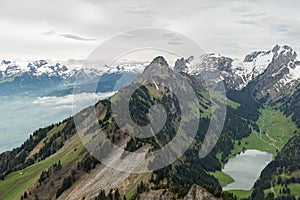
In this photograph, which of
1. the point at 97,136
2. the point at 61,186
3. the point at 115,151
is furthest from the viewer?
the point at 97,136

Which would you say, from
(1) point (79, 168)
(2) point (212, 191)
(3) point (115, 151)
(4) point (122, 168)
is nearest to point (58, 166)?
(1) point (79, 168)

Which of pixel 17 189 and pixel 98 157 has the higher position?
pixel 98 157

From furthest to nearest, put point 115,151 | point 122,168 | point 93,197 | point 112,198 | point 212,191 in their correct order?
point 115,151, point 122,168, point 93,197, point 112,198, point 212,191

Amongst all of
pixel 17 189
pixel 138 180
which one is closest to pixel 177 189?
pixel 138 180

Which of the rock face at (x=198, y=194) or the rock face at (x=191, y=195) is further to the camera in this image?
the rock face at (x=191, y=195)

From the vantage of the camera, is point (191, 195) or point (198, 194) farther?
point (191, 195)

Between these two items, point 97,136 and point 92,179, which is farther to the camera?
point 97,136

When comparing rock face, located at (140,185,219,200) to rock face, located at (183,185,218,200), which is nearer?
rock face, located at (183,185,218,200)

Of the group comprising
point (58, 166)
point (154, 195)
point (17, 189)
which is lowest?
point (17, 189)

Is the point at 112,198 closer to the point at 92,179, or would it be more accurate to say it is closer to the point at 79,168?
the point at 92,179

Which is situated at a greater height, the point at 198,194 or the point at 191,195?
the point at 198,194
